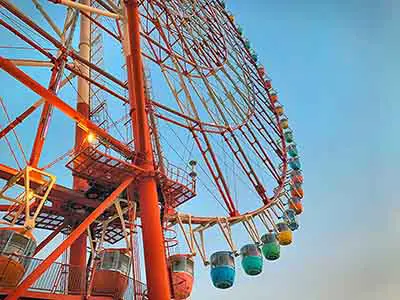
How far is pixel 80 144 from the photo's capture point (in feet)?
58.0

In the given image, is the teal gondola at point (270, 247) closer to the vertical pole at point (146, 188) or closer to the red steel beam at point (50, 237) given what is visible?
the vertical pole at point (146, 188)

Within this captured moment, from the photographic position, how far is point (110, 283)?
1327cm

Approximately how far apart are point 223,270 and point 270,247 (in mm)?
3845

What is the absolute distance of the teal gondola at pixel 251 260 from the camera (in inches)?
723

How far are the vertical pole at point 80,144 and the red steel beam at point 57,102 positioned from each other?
127cm

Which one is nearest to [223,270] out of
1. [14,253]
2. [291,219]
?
[291,219]

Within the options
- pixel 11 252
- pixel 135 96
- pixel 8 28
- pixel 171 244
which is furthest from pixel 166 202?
pixel 8 28

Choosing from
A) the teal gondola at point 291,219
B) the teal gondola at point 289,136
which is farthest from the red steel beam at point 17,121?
the teal gondola at point 289,136

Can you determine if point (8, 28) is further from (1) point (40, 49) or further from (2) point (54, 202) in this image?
(2) point (54, 202)

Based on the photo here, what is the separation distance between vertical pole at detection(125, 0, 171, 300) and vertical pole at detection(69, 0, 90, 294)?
1830 millimetres

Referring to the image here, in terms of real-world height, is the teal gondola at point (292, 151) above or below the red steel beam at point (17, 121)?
above

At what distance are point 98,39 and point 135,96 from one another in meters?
9.46

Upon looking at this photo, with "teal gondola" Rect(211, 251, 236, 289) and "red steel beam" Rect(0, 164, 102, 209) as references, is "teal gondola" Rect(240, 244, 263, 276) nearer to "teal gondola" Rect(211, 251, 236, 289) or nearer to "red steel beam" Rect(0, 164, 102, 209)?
"teal gondola" Rect(211, 251, 236, 289)

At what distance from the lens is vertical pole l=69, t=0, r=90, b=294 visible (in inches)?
536
